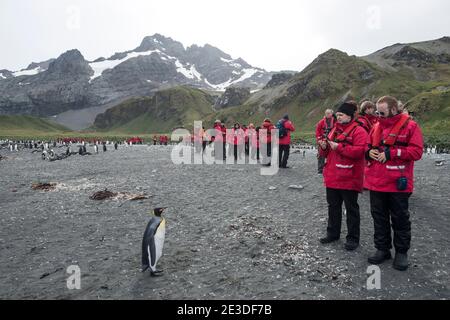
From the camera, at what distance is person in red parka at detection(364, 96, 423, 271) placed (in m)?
6.37

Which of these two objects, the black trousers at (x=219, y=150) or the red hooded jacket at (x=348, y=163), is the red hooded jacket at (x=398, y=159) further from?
the black trousers at (x=219, y=150)

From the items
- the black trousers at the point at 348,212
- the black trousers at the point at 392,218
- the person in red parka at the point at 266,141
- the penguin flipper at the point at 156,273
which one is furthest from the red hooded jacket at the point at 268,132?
the penguin flipper at the point at 156,273

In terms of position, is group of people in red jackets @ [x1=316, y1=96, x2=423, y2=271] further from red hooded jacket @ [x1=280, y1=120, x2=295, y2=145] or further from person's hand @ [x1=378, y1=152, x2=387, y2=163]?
red hooded jacket @ [x1=280, y1=120, x2=295, y2=145]

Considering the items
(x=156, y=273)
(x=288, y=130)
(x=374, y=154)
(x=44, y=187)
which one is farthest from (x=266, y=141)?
(x=156, y=273)

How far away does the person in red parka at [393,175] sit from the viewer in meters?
6.37

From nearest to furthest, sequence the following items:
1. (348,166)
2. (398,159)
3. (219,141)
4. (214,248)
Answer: (398,159)
(348,166)
(214,248)
(219,141)

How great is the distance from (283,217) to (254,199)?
8.29 feet

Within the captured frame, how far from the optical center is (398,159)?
6441mm

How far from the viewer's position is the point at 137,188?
15727 mm

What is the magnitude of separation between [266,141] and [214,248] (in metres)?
13.5
